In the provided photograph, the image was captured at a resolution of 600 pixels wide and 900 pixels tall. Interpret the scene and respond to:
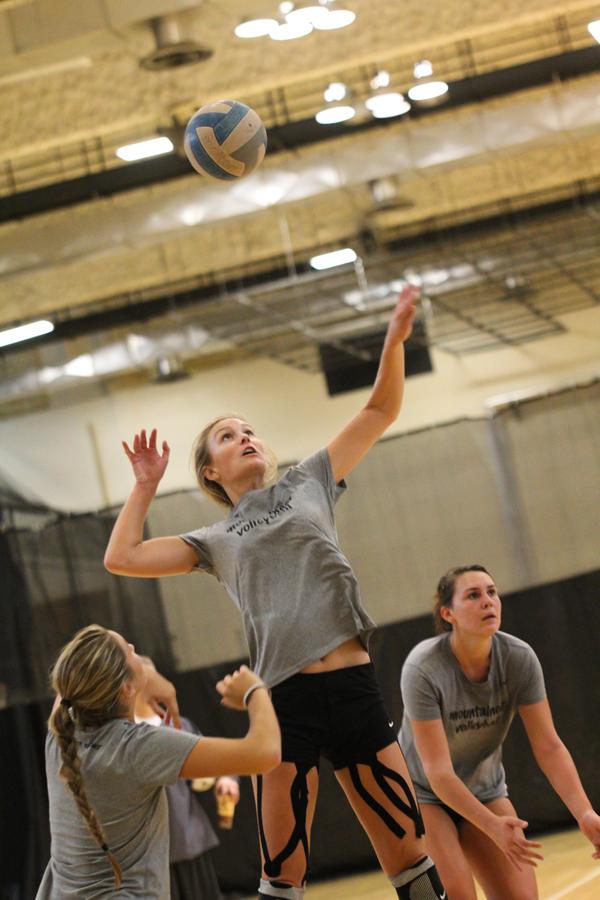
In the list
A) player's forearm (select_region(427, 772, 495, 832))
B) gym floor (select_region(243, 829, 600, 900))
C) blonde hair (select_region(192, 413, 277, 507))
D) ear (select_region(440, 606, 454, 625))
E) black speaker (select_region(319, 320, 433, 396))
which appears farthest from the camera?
black speaker (select_region(319, 320, 433, 396))

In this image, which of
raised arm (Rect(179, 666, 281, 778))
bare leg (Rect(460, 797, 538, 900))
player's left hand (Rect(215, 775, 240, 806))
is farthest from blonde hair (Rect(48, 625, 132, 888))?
player's left hand (Rect(215, 775, 240, 806))

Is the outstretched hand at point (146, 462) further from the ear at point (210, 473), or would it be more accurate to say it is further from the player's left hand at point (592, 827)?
the player's left hand at point (592, 827)

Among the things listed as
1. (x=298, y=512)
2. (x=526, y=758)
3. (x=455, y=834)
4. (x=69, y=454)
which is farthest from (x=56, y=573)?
(x=298, y=512)

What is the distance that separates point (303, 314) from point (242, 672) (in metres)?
8.56

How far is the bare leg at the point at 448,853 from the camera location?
13.0 feet

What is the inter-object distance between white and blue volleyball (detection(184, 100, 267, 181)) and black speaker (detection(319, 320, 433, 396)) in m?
5.79

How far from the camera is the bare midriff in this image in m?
3.18

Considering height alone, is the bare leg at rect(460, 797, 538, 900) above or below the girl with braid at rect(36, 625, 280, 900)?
below

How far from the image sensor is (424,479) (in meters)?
8.09

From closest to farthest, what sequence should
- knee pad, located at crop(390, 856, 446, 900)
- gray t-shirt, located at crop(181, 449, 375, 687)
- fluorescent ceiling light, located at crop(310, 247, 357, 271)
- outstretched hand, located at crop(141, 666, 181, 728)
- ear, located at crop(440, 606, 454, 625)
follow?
knee pad, located at crop(390, 856, 446, 900) → gray t-shirt, located at crop(181, 449, 375, 687) → ear, located at crop(440, 606, 454, 625) → outstretched hand, located at crop(141, 666, 181, 728) → fluorescent ceiling light, located at crop(310, 247, 357, 271)

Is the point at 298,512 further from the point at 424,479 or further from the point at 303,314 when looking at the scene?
the point at 303,314

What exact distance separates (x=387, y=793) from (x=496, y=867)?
1.13 m

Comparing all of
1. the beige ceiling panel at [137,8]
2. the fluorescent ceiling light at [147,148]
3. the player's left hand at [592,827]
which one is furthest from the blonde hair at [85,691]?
the fluorescent ceiling light at [147,148]

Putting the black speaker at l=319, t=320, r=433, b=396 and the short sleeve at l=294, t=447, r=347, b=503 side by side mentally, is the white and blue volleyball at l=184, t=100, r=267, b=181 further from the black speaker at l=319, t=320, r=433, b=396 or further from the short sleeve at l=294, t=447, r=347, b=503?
the black speaker at l=319, t=320, r=433, b=396
